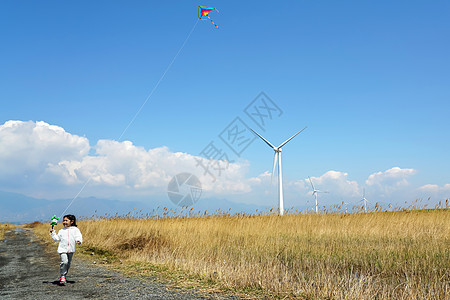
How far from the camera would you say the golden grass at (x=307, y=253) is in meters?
7.51

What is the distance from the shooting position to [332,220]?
18922 millimetres

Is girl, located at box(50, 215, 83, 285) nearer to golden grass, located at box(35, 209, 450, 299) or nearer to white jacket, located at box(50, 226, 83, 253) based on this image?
white jacket, located at box(50, 226, 83, 253)

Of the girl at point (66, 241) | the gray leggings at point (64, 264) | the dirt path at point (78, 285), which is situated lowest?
the dirt path at point (78, 285)

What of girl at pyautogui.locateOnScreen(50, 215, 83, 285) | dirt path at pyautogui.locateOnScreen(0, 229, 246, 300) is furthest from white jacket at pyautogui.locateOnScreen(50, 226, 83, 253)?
dirt path at pyautogui.locateOnScreen(0, 229, 246, 300)

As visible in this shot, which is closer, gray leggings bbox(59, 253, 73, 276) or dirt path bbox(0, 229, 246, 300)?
dirt path bbox(0, 229, 246, 300)

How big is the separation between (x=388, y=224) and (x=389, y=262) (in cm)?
831

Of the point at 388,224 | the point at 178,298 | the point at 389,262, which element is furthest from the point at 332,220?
the point at 178,298

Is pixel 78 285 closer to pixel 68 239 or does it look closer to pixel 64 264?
pixel 64 264

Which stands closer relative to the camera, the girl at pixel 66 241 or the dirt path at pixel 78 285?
the dirt path at pixel 78 285

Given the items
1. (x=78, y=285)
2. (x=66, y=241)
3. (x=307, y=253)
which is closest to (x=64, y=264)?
(x=66, y=241)

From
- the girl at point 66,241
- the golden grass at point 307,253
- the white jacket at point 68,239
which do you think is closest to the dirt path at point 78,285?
the girl at point 66,241

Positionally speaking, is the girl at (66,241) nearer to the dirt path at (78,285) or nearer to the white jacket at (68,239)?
the white jacket at (68,239)

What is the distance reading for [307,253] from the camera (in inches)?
460

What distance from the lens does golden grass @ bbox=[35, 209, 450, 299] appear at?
751cm
